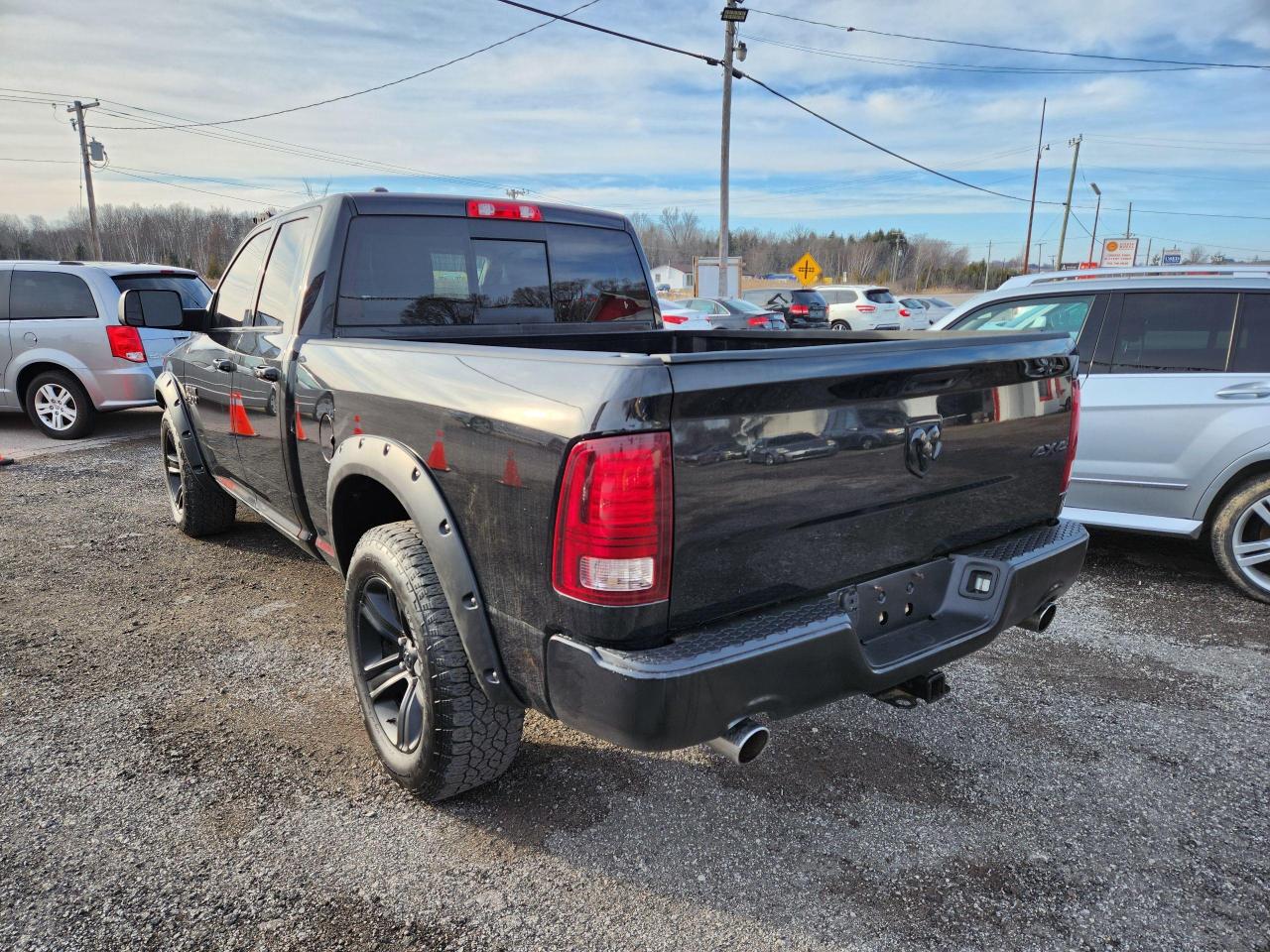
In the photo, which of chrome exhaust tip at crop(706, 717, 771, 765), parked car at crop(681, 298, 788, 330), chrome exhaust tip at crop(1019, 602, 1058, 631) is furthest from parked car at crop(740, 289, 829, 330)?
chrome exhaust tip at crop(706, 717, 771, 765)

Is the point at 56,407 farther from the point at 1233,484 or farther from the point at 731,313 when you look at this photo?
the point at 731,313

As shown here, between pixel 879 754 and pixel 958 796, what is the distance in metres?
0.32

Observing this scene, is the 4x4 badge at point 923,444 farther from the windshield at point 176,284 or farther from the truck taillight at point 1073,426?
the windshield at point 176,284

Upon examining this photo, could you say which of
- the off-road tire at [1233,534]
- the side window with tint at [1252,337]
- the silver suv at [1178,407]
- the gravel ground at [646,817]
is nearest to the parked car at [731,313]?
the silver suv at [1178,407]

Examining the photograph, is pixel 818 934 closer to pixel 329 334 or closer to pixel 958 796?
pixel 958 796

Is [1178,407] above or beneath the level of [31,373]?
above

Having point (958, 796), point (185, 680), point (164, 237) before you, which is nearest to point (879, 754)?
point (958, 796)

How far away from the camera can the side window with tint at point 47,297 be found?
8.71 m

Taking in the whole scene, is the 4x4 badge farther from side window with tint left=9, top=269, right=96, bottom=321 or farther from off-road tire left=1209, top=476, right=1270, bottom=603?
side window with tint left=9, top=269, right=96, bottom=321

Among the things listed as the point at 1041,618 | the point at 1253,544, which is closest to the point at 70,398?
the point at 1041,618

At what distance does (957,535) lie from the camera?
253cm

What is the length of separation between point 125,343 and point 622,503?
8.92 meters

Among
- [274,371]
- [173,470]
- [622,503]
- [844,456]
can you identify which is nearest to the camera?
[622,503]

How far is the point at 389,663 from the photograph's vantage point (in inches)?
110
